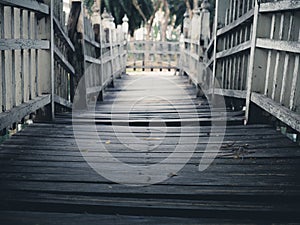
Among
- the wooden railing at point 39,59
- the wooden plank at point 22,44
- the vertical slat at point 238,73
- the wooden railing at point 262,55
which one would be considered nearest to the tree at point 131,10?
the wooden railing at point 39,59

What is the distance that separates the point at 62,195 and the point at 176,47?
16.3 meters

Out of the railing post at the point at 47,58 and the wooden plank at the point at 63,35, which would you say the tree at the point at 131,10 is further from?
the railing post at the point at 47,58

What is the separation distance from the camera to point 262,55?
397 cm

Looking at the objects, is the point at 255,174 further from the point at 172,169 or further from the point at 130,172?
the point at 130,172

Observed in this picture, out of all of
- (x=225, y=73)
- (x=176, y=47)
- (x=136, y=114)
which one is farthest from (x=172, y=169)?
(x=176, y=47)

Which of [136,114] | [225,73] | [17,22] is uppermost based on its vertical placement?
[17,22]

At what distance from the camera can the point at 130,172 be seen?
2600mm

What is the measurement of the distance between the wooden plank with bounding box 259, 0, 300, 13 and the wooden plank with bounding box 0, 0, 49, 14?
2143 millimetres

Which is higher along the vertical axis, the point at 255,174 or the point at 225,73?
the point at 225,73

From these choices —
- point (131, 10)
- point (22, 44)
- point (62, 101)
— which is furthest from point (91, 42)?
point (131, 10)

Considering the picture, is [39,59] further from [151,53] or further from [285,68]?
[151,53]

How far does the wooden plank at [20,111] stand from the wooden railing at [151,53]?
Answer: 13.9 meters

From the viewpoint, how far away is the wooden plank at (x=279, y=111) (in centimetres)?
288

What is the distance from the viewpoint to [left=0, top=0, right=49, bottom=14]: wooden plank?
→ 117 inches
